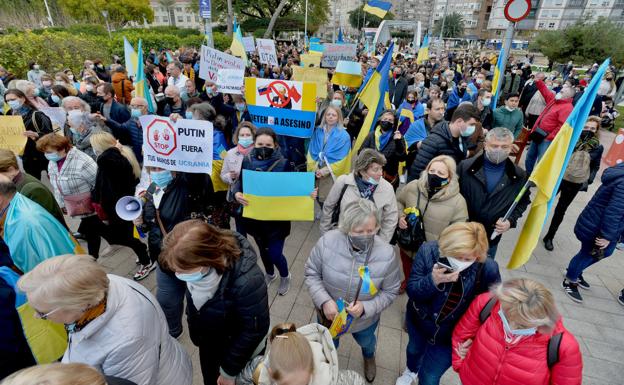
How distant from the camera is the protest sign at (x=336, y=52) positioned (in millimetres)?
9273

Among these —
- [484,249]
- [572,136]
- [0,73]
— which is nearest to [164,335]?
[484,249]

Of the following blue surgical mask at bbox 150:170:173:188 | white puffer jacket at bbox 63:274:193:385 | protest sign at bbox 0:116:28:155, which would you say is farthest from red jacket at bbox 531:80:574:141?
protest sign at bbox 0:116:28:155

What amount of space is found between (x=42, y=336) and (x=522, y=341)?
297 centimetres

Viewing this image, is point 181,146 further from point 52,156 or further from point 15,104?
point 15,104

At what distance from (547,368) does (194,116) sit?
16.1ft

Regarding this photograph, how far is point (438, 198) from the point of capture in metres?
3.06

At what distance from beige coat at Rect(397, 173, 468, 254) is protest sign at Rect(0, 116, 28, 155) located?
551 cm

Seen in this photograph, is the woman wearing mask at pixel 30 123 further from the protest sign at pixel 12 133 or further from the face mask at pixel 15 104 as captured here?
the protest sign at pixel 12 133

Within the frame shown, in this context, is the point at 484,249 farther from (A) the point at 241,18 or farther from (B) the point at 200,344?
(A) the point at 241,18

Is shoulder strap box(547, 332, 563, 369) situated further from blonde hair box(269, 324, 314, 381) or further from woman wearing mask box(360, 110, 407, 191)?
woman wearing mask box(360, 110, 407, 191)

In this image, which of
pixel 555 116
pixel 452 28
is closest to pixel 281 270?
pixel 555 116

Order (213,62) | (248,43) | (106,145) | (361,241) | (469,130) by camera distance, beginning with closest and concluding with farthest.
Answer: (361,241) < (106,145) < (469,130) < (213,62) < (248,43)

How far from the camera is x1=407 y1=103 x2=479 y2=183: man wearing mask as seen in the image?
3945 mm

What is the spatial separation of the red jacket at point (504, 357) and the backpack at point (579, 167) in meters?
3.61
